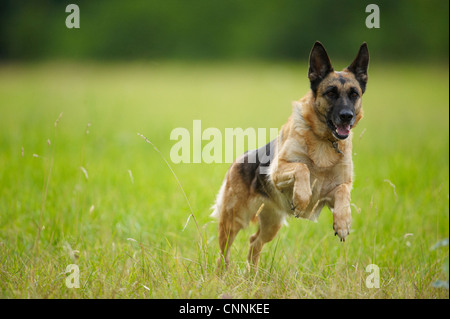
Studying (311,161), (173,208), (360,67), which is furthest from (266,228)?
(360,67)

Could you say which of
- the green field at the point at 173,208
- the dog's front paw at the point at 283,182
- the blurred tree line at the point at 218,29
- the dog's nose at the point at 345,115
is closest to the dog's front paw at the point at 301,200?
the dog's front paw at the point at 283,182

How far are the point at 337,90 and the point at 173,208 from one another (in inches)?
99.7

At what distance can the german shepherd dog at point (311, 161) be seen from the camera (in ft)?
12.2

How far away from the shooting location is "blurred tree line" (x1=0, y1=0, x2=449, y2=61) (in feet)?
92.2

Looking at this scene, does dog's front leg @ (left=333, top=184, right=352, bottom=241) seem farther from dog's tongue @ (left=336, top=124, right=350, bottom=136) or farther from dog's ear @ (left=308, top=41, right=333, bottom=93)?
dog's ear @ (left=308, top=41, right=333, bottom=93)

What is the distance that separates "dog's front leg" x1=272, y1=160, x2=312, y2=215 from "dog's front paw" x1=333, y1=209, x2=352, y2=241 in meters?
0.25

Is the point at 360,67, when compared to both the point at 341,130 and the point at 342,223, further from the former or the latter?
the point at 342,223

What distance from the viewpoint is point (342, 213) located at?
3.42 metres

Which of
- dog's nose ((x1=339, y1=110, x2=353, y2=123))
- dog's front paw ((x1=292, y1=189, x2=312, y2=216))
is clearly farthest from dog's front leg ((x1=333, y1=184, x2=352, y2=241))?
dog's nose ((x1=339, y1=110, x2=353, y2=123))

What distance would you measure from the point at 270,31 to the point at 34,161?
27140 millimetres

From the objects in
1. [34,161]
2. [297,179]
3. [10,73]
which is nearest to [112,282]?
[297,179]

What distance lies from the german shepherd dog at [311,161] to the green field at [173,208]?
21 centimetres

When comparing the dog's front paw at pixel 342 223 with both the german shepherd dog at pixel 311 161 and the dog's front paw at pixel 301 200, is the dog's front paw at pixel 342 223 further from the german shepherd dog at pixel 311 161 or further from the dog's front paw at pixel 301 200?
the dog's front paw at pixel 301 200

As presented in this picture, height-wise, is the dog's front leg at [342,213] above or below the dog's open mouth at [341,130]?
below
